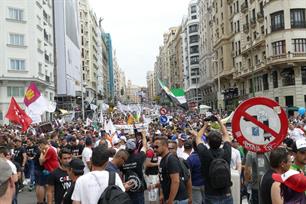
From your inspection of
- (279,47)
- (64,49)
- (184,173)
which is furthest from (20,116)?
(64,49)

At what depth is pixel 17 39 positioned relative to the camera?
147 ft

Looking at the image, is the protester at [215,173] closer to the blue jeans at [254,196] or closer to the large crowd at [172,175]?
the large crowd at [172,175]

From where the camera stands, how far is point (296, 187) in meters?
3.59

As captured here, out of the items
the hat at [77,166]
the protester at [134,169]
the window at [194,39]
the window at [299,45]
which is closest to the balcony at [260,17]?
the window at [299,45]

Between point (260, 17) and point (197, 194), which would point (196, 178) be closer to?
point (197, 194)

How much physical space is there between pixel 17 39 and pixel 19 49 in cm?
105

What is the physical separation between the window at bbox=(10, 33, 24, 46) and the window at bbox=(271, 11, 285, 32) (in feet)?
83.7

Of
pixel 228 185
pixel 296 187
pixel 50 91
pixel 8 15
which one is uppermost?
pixel 8 15

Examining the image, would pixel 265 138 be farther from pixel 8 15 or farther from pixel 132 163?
pixel 8 15

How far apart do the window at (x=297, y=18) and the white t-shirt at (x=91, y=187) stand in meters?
42.4

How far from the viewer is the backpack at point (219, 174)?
5.86 metres

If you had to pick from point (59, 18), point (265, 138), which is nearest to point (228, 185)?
point (265, 138)

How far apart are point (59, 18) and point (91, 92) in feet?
128

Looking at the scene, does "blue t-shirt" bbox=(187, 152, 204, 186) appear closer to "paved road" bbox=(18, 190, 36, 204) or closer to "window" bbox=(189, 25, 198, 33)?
"paved road" bbox=(18, 190, 36, 204)
